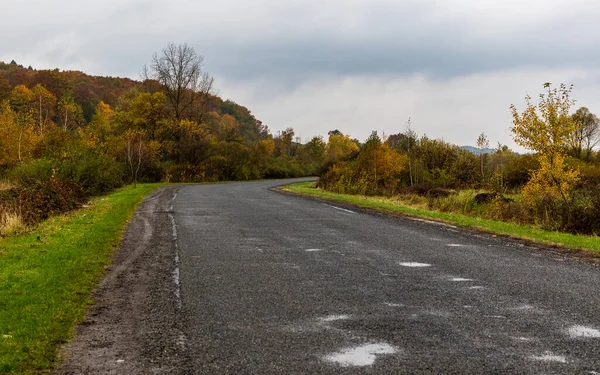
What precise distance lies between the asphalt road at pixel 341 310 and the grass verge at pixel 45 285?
0.95ft

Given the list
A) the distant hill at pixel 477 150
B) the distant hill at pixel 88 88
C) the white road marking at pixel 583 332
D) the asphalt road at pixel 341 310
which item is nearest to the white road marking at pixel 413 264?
the asphalt road at pixel 341 310

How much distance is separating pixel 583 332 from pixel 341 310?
2675 millimetres

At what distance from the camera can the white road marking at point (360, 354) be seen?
423 cm

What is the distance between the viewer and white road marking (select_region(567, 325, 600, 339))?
4.85 meters

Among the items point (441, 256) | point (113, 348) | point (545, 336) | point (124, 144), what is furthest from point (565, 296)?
point (124, 144)

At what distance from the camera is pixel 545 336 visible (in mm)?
4863

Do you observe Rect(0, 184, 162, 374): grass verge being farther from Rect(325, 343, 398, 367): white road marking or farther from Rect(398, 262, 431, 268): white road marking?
Rect(398, 262, 431, 268): white road marking

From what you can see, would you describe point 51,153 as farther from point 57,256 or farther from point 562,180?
point 562,180

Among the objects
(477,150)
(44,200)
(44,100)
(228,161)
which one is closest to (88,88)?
(44,100)

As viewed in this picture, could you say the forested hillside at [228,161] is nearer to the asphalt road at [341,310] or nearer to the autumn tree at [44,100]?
the autumn tree at [44,100]

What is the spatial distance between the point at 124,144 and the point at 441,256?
43483mm

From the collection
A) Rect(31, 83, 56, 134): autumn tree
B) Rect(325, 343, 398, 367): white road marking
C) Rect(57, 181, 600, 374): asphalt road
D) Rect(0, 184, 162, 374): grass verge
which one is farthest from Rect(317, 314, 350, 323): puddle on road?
Rect(31, 83, 56, 134): autumn tree

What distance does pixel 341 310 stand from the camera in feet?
19.2

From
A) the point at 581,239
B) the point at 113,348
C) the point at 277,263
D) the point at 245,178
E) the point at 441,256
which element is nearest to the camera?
the point at 113,348
